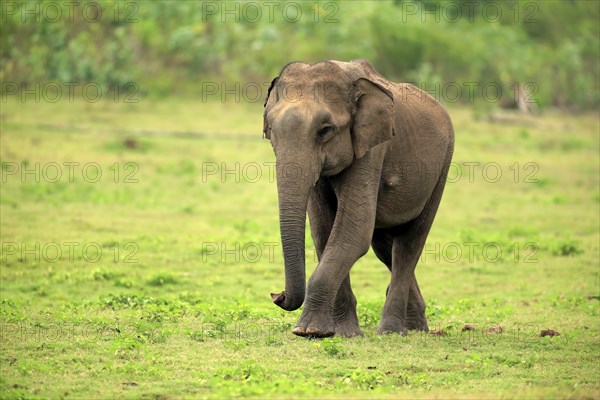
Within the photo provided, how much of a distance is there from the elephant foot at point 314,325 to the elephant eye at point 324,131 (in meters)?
1.56

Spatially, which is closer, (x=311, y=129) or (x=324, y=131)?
(x=311, y=129)

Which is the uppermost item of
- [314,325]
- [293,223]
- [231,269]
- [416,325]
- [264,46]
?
[293,223]

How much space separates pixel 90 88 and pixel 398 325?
2063 cm

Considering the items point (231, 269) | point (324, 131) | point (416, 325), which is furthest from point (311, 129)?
point (231, 269)

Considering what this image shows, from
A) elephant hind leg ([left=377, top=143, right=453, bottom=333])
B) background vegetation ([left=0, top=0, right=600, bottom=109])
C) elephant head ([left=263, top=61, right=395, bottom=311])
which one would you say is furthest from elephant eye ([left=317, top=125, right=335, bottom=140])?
background vegetation ([left=0, top=0, right=600, bottom=109])

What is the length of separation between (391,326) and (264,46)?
22.5m

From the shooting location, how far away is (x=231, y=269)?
54.8ft

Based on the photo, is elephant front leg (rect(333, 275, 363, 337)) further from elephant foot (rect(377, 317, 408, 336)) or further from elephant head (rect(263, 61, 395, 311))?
elephant head (rect(263, 61, 395, 311))

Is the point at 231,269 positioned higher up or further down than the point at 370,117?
further down

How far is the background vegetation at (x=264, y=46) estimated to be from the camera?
31016 mm

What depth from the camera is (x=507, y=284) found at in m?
16.3

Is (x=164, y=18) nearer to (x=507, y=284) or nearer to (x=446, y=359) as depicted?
(x=507, y=284)

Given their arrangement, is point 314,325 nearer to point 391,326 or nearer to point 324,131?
point 391,326

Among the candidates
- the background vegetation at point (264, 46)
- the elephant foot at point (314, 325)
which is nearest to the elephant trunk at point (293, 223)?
the elephant foot at point (314, 325)
